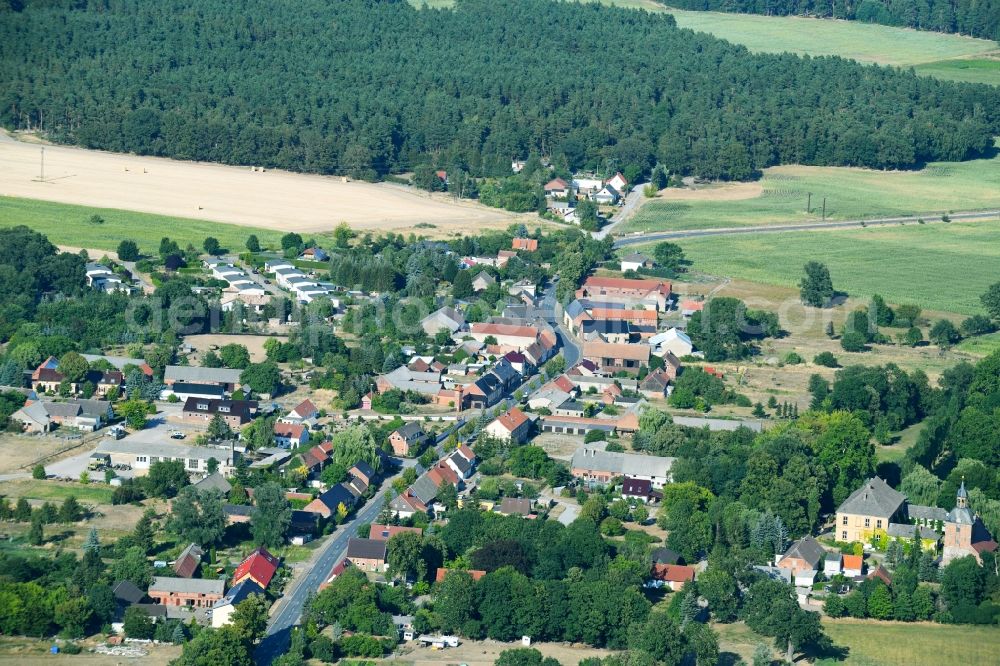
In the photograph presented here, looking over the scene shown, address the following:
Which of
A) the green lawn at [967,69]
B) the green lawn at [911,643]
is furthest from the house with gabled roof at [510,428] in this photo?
the green lawn at [967,69]

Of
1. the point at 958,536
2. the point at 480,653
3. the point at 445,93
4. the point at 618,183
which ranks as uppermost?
the point at 445,93

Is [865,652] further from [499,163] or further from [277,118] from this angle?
[277,118]

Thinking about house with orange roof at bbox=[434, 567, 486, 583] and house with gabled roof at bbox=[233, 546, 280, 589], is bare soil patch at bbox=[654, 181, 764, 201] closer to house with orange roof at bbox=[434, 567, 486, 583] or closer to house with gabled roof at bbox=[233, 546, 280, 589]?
house with orange roof at bbox=[434, 567, 486, 583]

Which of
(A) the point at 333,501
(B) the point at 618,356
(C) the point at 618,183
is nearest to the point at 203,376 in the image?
(A) the point at 333,501

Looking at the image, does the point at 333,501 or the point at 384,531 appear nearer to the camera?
Result: the point at 384,531

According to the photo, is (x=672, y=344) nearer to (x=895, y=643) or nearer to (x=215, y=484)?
(x=215, y=484)

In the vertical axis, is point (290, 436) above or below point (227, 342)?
below
